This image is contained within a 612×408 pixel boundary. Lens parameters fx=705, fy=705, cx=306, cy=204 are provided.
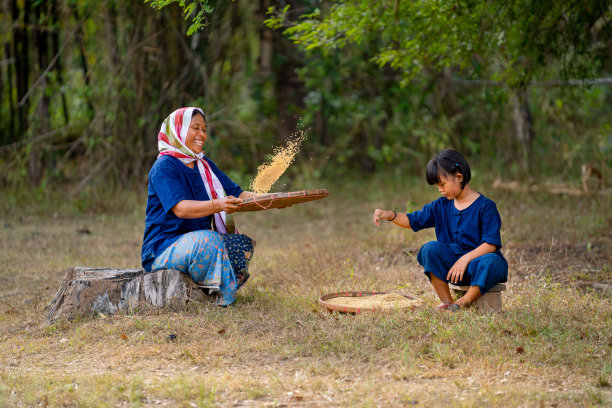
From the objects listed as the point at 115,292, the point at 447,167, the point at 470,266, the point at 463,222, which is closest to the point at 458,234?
the point at 463,222

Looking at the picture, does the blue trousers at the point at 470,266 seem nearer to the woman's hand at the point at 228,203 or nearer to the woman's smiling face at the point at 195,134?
the woman's hand at the point at 228,203

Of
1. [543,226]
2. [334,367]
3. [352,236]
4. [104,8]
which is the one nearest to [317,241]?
[352,236]

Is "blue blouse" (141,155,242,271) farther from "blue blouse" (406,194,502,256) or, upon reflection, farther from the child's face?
the child's face

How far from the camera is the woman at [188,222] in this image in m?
4.48

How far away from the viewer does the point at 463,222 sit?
13.7 ft

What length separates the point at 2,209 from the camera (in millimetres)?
9406

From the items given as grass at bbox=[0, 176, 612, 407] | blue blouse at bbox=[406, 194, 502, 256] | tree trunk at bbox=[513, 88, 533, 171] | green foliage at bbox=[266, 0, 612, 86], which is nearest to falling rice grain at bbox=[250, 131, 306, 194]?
grass at bbox=[0, 176, 612, 407]

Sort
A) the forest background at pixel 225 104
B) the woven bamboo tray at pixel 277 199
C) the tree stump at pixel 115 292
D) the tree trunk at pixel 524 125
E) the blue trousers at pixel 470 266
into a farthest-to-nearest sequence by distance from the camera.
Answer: the tree trunk at pixel 524 125 → the forest background at pixel 225 104 → the tree stump at pixel 115 292 → the woven bamboo tray at pixel 277 199 → the blue trousers at pixel 470 266

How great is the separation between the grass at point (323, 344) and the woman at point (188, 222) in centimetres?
24

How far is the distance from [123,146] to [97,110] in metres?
0.65

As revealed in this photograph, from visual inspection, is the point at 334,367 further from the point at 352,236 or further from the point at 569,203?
the point at 569,203

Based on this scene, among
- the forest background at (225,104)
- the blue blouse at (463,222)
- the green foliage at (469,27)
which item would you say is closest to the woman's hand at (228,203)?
the blue blouse at (463,222)

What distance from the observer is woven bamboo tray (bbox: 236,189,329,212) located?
4090 mm

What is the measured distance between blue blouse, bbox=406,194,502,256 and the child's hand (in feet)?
0.44
